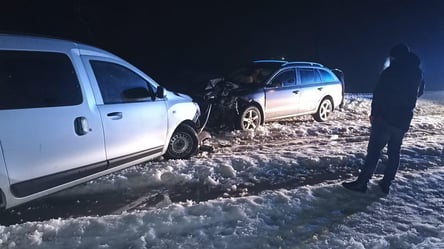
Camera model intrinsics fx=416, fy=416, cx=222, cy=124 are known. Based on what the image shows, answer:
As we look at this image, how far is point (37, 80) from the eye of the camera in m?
4.31

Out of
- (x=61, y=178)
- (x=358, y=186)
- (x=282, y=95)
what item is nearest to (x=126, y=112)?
(x=61, y=178)

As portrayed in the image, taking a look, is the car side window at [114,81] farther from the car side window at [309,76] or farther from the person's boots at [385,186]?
the car side window at [309,76]

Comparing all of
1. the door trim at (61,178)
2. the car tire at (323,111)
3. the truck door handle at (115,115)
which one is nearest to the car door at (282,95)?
the car tire at (323,111)

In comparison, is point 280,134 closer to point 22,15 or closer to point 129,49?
point 129,49

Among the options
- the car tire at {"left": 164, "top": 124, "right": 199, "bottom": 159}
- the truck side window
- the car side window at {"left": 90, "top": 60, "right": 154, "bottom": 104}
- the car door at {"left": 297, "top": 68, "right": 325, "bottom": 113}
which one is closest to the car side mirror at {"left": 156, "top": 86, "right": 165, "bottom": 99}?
the car side window at {"left": 90, "top": 60, "right": 154, "bottom": 104}

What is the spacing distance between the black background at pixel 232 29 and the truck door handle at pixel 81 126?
30.0 ft

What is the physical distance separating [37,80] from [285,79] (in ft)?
24.1

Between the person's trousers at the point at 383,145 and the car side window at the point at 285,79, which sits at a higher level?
the car side window at the point at 285,79

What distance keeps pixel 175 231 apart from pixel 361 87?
19496mm

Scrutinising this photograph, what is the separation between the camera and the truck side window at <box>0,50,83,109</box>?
4.04 meters

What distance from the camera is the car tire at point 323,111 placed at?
11836 mm

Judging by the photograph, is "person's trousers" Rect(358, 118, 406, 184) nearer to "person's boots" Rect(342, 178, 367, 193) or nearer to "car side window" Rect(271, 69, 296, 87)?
"person's boots" Rect(342, 178, 367, 193)

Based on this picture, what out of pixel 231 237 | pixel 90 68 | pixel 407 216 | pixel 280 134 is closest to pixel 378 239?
pixel 407 216

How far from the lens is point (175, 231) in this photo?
4.27 m
